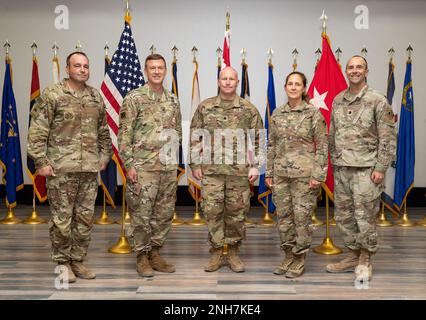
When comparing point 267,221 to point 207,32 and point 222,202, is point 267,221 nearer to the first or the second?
point 222,202

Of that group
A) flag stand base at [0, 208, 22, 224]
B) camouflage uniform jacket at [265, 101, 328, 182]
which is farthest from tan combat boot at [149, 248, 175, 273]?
flag stand base at [0, 208, 22, 224]

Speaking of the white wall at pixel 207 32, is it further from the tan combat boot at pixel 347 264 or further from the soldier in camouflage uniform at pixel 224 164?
the tan combat boot at pixel 347 264

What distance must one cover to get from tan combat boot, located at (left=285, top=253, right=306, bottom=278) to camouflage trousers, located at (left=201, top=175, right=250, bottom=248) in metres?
0.46

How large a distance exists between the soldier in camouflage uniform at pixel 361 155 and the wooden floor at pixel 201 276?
0.33 metres

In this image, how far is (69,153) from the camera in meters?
3.31

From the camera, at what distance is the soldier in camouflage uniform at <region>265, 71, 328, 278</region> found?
343 centimetres

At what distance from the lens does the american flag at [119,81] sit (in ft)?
14.4

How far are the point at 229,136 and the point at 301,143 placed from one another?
517 millimetres

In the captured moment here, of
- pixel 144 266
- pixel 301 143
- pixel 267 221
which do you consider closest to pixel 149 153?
pixel 144 266

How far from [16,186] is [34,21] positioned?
2.41 meters

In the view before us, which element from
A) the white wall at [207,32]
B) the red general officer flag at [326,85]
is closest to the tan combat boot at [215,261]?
the red general officer flag at [326,85]

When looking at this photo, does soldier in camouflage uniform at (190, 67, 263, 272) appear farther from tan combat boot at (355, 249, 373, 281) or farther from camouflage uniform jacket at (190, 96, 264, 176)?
tan combat boot at (355, 249, 373, 281)

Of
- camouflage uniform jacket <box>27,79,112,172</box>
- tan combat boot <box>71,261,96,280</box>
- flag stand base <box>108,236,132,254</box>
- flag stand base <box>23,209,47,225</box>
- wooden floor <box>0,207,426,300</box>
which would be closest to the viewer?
wooden floor <box>0,207,426,300</box>
